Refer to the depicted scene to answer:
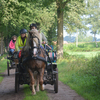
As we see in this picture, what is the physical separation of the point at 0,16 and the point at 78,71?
9020 millimetres

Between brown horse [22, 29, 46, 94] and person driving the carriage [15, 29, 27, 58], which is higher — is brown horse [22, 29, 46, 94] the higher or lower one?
the lower one

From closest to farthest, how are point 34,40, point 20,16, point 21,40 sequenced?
point 34,40 < point 21,40 < point 20,16

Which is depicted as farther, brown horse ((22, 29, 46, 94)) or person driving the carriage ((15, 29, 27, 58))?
person driving the carriage ((15, 29, 27, 58))

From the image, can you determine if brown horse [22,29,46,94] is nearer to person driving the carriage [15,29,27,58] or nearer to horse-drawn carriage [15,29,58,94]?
horse-drawn carriage [15,29,58,94]

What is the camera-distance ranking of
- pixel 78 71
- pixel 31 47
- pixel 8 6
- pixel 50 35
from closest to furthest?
pixel 31 47 < pixel 78 71 < pixel 8 6 < pixel 50 35

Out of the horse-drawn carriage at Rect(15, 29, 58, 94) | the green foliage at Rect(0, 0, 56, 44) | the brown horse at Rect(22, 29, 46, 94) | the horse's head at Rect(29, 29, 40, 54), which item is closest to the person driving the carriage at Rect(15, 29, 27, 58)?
the horse-drawn carriage at Rect(15, 29, 58, 94)

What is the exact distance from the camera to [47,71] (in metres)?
7.88

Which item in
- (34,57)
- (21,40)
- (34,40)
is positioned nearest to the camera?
(34,57)

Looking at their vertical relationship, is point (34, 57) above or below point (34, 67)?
above

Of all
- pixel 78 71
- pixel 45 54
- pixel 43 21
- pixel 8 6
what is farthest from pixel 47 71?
pixel 43 21

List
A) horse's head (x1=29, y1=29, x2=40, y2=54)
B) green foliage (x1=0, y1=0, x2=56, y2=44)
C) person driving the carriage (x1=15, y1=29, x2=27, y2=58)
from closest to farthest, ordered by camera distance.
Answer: horse's head (x1=29, y1=29, x2=40, y2=54) → person driving the carriage (x1=15, y1=29, x2=27, y2=58) → green foliage (x1=0, y1=0, x2=56, y2=44)

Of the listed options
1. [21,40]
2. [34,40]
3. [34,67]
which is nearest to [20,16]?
[21,40]

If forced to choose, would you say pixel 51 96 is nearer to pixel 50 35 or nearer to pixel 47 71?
pixel 47 71

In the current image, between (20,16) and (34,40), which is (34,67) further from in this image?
(20,16)
